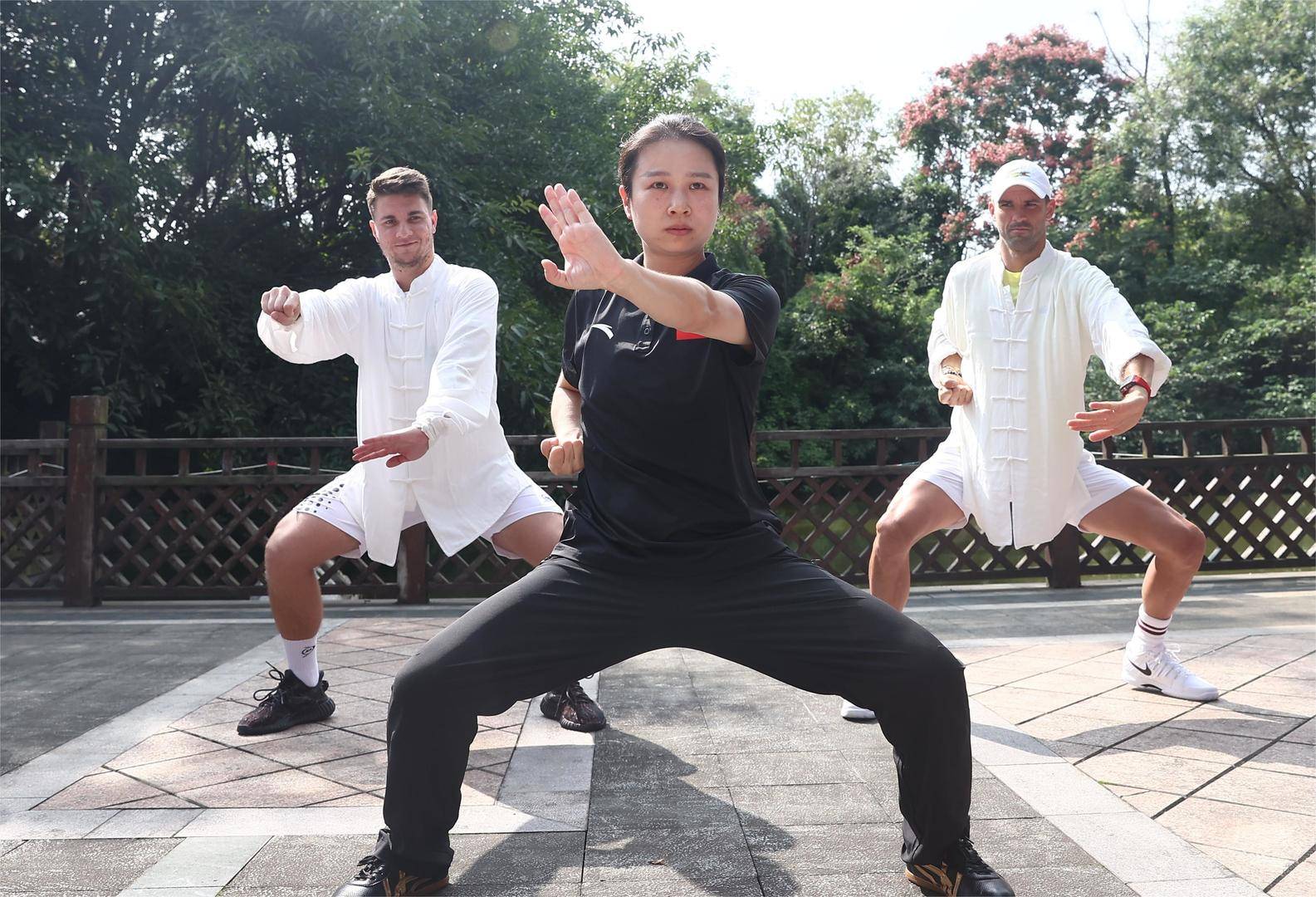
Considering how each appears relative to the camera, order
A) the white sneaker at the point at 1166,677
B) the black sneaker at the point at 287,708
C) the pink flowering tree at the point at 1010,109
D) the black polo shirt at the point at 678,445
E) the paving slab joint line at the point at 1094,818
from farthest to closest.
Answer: the pink flowering tree at the point at 1010,109, the white sneaker at the point at 1166,677, the black sneaker at the point at 287,708, the paving slab joint line at the point at 1094,818, the black polo shirt at the point at 678,445

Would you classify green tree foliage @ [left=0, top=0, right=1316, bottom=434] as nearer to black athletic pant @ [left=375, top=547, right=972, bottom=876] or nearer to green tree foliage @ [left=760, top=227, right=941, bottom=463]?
green tree foliage @ [left=760, top=227, right=941, bottom=463]

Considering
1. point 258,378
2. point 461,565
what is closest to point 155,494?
point 461,565

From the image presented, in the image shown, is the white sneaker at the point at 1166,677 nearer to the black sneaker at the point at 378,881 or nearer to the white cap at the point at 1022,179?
the white cap at the point at 1022,179

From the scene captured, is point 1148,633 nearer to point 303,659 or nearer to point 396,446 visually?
point 396,446

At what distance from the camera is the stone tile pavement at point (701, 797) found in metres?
2.43

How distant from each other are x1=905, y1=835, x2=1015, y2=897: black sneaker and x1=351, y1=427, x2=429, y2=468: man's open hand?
1683 millimetres

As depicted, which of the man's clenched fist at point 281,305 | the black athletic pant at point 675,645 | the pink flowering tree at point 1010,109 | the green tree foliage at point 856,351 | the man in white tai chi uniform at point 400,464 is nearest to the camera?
the black athletic pant at point 675,645

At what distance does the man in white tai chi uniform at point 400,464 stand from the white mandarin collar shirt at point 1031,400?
1594 mm

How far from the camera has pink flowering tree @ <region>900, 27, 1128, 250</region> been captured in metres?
23.3

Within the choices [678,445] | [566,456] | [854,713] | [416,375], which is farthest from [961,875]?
[416,375]

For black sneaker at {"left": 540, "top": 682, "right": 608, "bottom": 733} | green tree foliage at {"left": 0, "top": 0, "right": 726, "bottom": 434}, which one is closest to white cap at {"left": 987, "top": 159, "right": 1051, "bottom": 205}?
black sneaker at {"left": 540, "top": 682, "right": 608, "bottom": 733}

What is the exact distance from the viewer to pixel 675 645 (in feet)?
7.22

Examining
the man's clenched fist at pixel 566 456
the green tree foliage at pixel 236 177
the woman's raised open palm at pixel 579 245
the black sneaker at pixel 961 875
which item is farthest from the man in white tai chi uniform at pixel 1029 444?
the green tree foliage at pixel 236 177

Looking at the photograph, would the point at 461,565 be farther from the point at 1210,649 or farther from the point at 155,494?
the point at 1210,649
